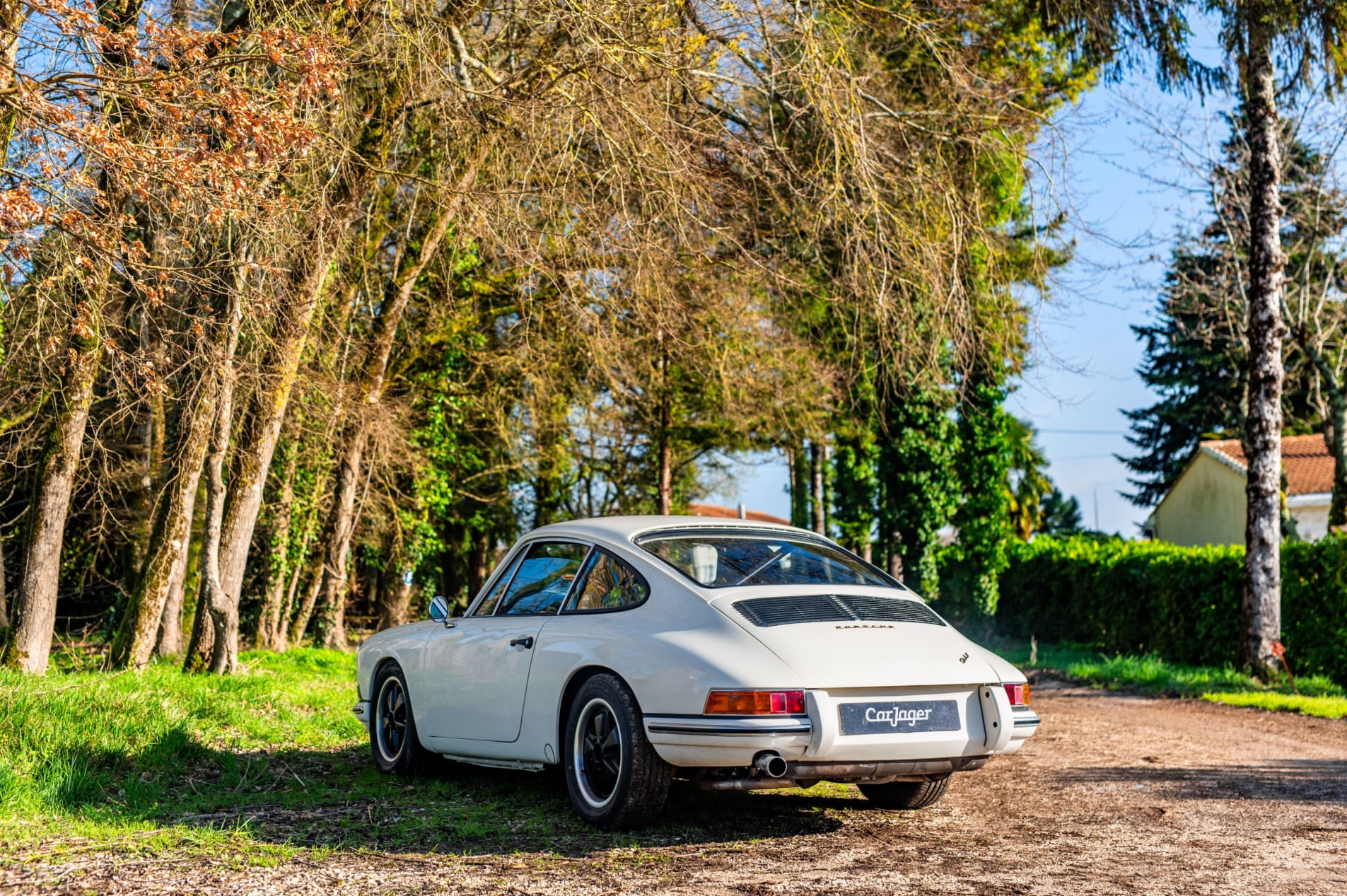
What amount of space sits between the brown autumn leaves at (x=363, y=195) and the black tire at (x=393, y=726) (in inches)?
108

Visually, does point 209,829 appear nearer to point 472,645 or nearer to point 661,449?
point 472,645

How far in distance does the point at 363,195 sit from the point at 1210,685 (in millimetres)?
11333

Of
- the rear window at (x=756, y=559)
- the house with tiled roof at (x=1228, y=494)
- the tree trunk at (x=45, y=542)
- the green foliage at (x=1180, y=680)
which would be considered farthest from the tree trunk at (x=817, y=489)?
the rear window at (x=756, y=559)

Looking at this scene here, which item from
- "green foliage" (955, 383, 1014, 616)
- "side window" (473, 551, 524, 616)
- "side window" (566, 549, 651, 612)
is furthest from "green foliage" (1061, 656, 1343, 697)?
"side window" (566, 549, 651, 612)

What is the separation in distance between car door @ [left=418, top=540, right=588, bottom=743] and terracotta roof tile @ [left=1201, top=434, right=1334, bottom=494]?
106 ft

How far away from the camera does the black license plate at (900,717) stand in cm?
530

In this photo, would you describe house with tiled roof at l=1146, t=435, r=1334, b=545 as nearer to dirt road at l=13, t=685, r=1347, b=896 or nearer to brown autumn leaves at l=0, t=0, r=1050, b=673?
brown autumn leaves at l=0, t=0, r=1050, b=673

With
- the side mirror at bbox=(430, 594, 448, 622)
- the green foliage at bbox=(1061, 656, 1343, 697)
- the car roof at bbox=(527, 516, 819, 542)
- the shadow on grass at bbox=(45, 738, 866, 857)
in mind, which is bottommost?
the shadow on grass at bbox=(45, 738, 866, 857)

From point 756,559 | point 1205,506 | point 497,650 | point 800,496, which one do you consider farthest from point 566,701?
point 1205,506

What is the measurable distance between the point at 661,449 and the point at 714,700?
19.4m

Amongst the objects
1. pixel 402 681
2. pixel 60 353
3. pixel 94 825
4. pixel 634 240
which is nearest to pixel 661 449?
pixel 634 240

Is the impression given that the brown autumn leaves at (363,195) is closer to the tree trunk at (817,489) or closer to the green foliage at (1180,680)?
the green foliage at (1180,680)

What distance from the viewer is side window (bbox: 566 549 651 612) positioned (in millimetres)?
6031

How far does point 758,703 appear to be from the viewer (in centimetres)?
517
